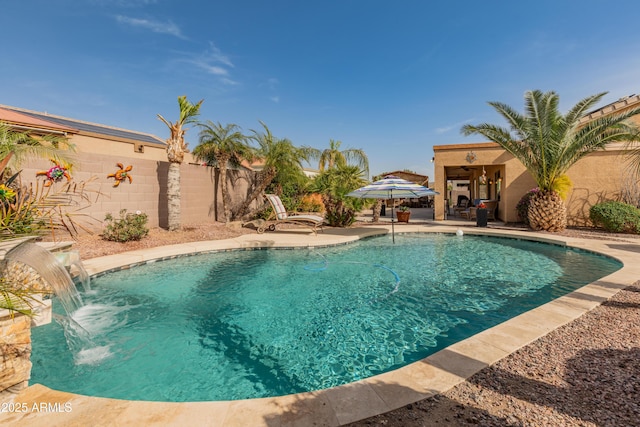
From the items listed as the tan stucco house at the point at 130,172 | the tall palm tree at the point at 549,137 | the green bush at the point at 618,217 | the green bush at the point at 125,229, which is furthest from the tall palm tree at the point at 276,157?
the green bush at the point at 618,217

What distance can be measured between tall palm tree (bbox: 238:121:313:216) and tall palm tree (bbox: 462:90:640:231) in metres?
7.89

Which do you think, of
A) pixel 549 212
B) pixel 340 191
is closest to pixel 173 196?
pixel 340 191

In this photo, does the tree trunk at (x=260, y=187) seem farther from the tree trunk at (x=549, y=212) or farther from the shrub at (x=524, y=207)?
the shrub at (x=524, y=207)

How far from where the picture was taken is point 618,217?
10.8 meters

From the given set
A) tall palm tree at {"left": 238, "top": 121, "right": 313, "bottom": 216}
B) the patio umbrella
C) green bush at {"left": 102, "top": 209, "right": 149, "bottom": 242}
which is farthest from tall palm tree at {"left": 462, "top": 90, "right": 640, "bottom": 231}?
green bush at {"left": 102, "top": 209, "right": 149, "bottom": 242}

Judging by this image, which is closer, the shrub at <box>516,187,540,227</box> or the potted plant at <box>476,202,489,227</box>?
the potted plant at <box>476,202,489,227</box>

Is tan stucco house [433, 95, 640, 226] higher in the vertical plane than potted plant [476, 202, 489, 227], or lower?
higher

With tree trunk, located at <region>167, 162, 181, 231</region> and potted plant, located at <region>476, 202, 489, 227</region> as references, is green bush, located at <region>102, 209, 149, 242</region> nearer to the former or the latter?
tree trunk, located at <region>167, 162, 181, 231</region>

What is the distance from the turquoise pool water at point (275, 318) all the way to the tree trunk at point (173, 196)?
3.54 m

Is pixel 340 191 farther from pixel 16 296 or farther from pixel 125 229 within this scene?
pixel 16 296

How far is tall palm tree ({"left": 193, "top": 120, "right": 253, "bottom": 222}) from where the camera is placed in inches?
525

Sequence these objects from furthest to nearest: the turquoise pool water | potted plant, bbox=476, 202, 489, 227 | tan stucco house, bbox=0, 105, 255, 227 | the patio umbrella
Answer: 1. potted plant, bbox=476, 202, 489, 227
2. the patio umbrella
3. tan stucco house, bbox=0, 105, 255, 227
4. the turquoise pool water

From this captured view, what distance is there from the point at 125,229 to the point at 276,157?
7242 mm

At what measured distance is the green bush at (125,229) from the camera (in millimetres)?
8953
